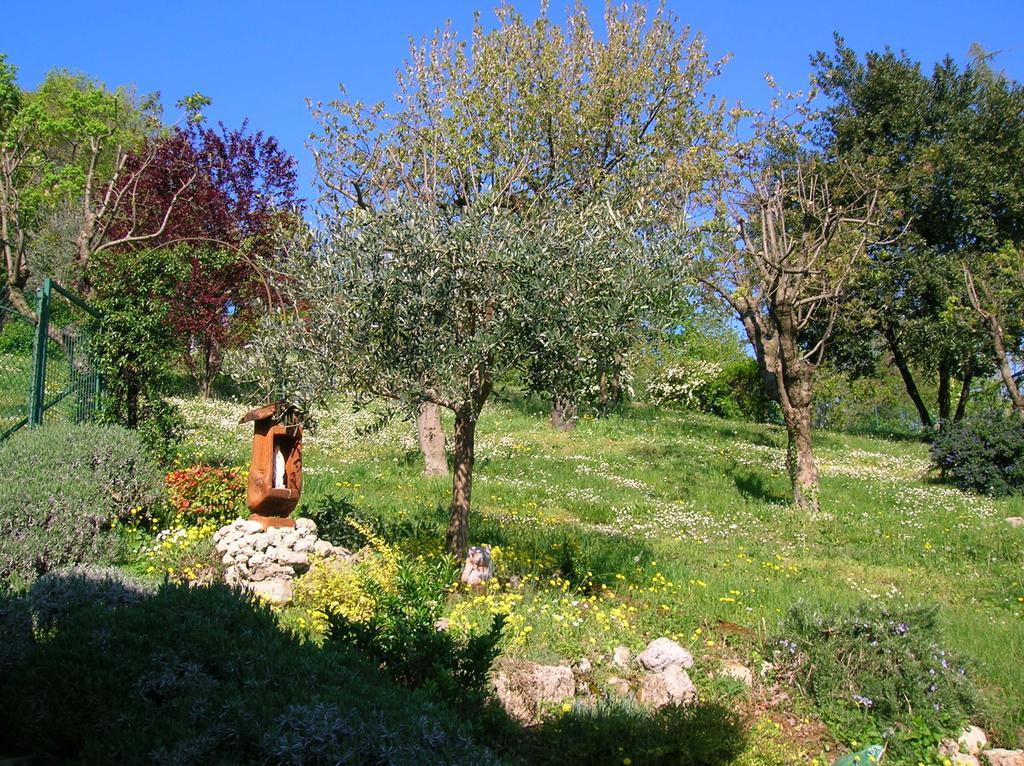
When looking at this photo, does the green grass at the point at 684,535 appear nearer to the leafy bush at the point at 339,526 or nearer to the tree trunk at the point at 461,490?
the tree trunk at the point at 461,490

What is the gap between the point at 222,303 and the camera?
22156mm

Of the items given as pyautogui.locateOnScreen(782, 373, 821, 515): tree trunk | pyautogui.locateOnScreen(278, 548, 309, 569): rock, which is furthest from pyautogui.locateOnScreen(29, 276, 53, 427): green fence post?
pyautogui.locateOnScreen(782, 373, 821, 515): tree trunk

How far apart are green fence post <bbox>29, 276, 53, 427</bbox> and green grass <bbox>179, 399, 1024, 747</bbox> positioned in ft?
11.8

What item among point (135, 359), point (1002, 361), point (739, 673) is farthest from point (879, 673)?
point (1002, 361)

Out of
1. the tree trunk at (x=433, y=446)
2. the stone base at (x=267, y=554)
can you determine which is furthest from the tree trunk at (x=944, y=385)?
the stone base at (x=267, y=554)

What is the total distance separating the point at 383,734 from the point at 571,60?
17141mm

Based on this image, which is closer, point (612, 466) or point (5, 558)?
point (5, 558)

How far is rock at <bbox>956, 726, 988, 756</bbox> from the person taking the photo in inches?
253

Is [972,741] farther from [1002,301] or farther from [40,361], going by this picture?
[1002,301]

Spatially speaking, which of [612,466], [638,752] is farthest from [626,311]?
[612,466]

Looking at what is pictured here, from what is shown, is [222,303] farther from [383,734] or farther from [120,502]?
[383,734]

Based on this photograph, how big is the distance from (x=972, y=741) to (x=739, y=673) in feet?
5.95

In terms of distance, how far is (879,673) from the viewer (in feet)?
22.3

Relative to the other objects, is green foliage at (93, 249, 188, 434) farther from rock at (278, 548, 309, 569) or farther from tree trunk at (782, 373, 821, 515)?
tree trunk at (782, 373, 821, 515)
